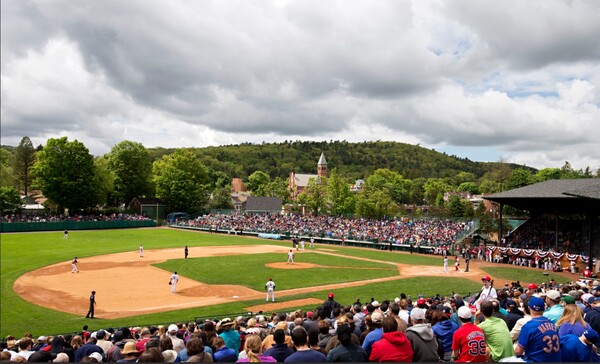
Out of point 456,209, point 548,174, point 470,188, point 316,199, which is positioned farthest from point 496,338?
point 470,188

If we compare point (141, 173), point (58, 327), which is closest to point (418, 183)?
point (141, 173)

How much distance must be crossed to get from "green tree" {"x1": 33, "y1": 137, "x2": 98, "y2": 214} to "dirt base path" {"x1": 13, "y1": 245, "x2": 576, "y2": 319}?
121 feet

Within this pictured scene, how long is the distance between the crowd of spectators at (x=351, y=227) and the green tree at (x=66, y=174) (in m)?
15.8

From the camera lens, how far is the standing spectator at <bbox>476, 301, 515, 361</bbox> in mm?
6426

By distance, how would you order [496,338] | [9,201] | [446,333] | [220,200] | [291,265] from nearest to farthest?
1. [496,338]
2. [446,333]
3. [291,265]
4. [9,201]
5. [220,200]

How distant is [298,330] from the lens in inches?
237

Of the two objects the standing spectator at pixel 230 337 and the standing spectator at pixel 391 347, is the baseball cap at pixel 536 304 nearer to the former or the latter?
the standing spectator at pixel 391 347

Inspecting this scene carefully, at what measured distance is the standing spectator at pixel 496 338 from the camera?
6.43 meters

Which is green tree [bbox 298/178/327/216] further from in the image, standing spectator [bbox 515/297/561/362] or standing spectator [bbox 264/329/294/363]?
standing spectator [bbox 515/297/561/362]

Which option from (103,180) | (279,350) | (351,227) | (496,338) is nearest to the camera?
(279,350)

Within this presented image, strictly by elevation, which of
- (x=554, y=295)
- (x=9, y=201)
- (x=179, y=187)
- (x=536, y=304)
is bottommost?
(x=554, y=295)

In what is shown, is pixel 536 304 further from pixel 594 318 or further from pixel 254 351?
pixel 254 351

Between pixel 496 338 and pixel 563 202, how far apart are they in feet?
133

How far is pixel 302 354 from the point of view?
18.7 ft
